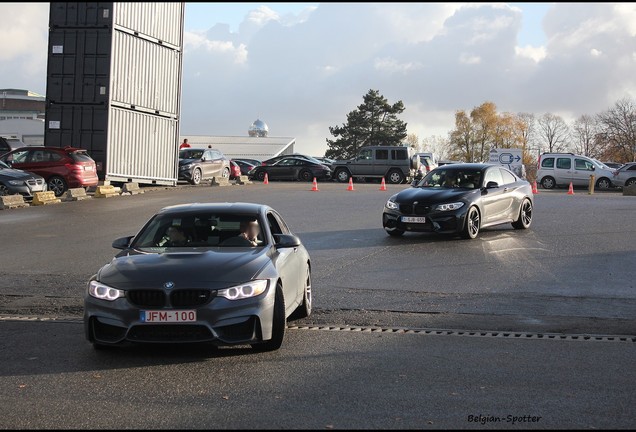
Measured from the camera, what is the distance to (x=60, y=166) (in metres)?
25.9

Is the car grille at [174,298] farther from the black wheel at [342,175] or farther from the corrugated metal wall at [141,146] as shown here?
the black wheel at [342,175]

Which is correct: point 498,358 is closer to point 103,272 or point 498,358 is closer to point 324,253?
point 103,272

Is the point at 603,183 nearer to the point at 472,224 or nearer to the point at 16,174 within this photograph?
the point at 472,224

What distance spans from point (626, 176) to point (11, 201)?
28651 millimetres

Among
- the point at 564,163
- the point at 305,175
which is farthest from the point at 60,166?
the point at 564,163

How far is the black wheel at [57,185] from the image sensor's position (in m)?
26.0

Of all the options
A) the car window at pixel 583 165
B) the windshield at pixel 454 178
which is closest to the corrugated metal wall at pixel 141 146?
the windshield at pixel 454 178

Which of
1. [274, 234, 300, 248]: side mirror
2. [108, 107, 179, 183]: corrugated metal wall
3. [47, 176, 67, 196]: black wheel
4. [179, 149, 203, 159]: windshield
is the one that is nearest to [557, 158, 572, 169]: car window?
[179, 149, 203, 159]: windshield

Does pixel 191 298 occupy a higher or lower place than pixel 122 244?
lower

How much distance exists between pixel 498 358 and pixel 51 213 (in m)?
16.6

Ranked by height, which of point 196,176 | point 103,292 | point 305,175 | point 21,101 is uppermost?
point 21,101

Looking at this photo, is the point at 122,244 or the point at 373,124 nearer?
the point at 122,244

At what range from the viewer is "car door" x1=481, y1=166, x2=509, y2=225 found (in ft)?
56.7

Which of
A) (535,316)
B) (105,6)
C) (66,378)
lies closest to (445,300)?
(535,316)
